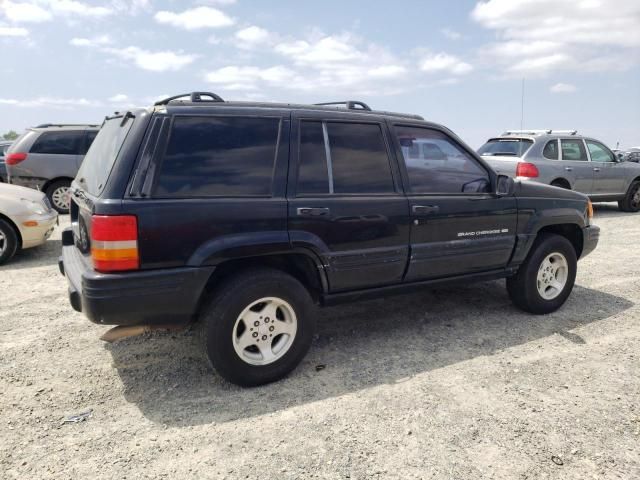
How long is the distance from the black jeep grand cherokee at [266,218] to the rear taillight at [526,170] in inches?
209

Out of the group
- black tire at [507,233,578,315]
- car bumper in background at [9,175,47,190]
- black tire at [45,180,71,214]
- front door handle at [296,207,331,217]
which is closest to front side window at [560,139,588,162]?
black tire at [507,233,578,315]

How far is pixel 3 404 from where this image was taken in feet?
9.58

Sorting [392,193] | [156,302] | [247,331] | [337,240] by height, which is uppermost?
[392,193]

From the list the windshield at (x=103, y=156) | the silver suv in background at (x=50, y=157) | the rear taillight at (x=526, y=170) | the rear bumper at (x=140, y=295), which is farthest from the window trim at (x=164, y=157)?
the silver suv in background at (x=50, y=157)

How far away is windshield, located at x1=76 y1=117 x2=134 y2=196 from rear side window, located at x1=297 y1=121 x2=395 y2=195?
3.80 ft

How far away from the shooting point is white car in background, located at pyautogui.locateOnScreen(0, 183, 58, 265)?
6102mm

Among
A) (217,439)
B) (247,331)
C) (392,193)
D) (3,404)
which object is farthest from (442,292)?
(3,404)

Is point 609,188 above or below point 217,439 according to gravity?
above

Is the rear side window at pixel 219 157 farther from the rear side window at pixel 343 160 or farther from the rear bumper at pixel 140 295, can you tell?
the rear bumper at pixel 140 295

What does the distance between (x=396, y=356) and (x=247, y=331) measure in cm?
124

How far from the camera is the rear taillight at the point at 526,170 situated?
896 centimetres

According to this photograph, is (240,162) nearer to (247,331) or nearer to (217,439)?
(247,331)

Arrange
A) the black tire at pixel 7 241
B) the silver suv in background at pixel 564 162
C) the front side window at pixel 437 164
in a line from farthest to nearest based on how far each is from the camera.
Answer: the silver suv in background at pixel 564 162 → the black tire at pixel 7 241 → the front side window at pixel 437 164

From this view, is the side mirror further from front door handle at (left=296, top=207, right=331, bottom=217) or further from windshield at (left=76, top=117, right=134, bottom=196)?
windshield at (left=76, top=117, right=134, bottom=196)
